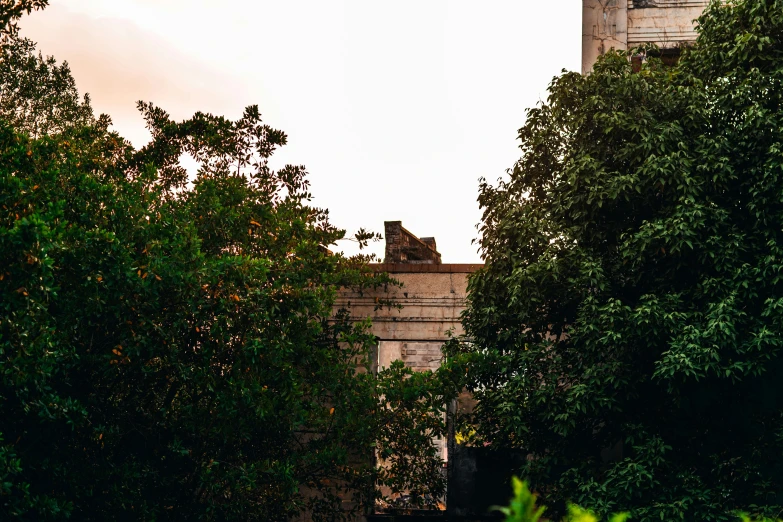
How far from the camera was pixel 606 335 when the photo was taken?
11.3 metres

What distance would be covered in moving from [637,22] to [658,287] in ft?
30.8

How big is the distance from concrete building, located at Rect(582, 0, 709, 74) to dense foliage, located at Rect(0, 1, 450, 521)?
318 inches

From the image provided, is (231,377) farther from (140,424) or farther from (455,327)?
(455,327)

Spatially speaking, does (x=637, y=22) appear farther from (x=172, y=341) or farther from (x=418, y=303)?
(x=172, y=341)

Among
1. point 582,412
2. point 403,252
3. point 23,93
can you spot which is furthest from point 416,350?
point 23,93

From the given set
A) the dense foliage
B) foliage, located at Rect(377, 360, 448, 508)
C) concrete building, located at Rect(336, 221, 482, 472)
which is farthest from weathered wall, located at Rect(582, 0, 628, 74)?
foliage, located at Rect(377, 360, 448, 508)

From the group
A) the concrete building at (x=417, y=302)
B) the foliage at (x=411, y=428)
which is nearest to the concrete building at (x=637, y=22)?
the concrete building at (x=417, y=302)

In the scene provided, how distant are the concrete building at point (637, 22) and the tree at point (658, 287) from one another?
19.8 ft

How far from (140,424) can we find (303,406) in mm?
2503

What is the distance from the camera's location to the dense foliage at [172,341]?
8586 millimetres

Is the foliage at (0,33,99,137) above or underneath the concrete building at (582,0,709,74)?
underneath

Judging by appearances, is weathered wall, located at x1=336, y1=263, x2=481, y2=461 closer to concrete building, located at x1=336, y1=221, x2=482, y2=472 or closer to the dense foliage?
concrete building, located at x1=336, y1=221, x2=482, y2=472

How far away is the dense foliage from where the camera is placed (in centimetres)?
859

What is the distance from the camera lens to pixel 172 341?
396 inches
